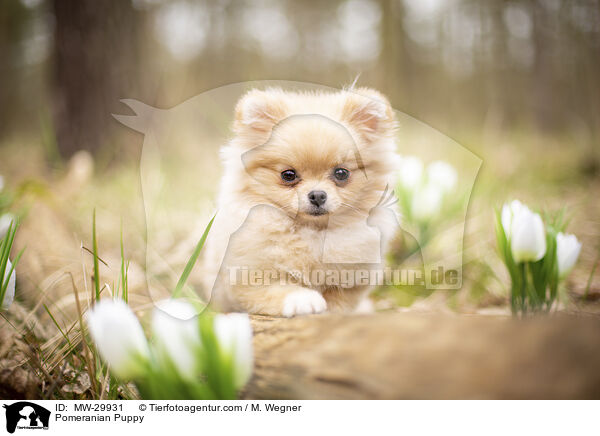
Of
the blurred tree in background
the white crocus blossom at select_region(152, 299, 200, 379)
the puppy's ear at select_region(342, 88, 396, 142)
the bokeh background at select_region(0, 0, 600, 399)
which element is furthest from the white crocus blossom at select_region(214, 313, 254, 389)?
the blurred tree in background

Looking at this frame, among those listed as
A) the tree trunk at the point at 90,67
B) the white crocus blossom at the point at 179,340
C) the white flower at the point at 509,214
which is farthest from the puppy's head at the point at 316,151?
the tree trunk at the point at 90,67

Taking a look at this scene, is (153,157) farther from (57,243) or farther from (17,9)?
(17,9)

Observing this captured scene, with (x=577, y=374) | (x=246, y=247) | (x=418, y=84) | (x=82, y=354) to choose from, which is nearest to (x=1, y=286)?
(x=82, y=354)

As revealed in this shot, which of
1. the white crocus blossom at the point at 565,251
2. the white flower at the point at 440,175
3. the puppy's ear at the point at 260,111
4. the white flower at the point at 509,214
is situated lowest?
the white crocus blossom at the point at 565,251

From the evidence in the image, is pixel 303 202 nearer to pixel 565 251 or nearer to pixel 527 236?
pixel 527 236

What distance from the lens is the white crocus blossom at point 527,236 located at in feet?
3.07

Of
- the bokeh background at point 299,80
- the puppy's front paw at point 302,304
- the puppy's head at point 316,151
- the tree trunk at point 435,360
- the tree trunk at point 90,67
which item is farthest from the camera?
the tree trunk at point 90,67

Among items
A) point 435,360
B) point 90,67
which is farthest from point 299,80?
point 90,67

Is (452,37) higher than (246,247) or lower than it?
higher

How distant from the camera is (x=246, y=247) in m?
1.05

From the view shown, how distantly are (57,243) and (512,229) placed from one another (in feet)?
5.25

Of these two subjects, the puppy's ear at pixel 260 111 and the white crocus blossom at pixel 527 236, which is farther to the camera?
the puppy's ear at pixel 260 111

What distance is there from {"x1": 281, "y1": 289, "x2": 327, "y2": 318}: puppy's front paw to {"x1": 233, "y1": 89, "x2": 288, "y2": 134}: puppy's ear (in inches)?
16.5

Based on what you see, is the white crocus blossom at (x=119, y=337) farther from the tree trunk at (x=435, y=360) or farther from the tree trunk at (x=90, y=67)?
the tree trunk at (x=90, y=67)
